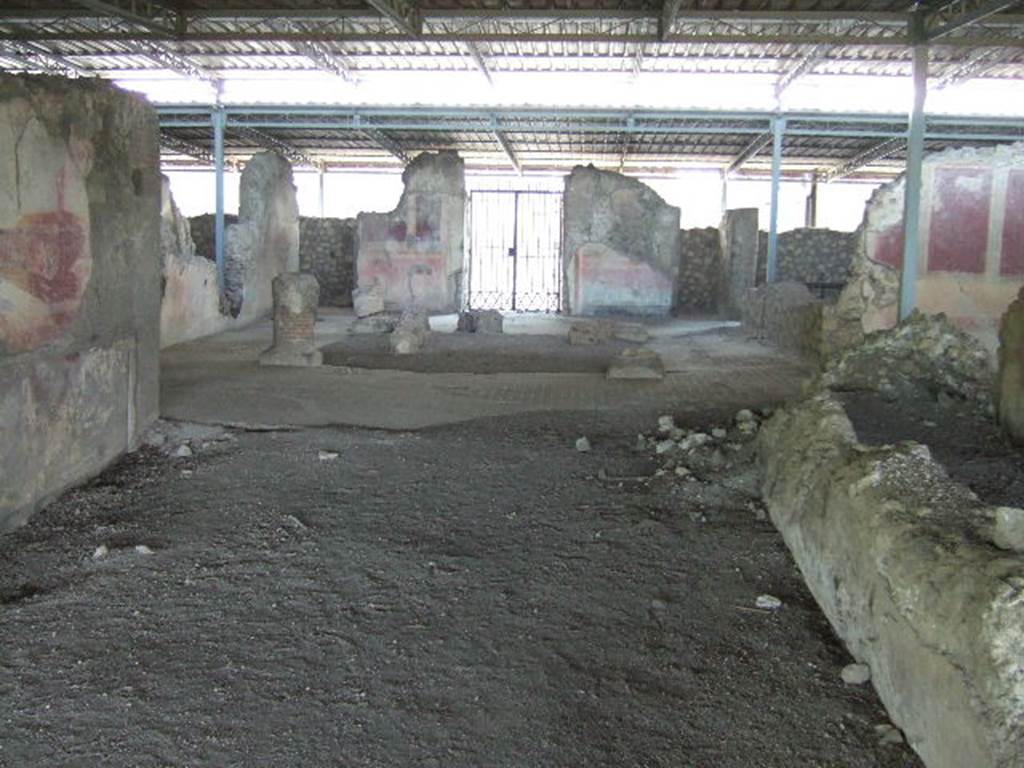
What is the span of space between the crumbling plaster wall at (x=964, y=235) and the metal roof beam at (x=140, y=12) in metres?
9.31

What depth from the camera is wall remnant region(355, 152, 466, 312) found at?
17.6 meters

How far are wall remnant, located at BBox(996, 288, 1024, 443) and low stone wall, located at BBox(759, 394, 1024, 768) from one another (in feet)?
5.74

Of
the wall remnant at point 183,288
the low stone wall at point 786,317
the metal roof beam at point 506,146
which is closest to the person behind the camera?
the low stone wall at point 786,317

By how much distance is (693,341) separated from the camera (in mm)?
13383

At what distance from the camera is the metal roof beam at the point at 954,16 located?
8.20m

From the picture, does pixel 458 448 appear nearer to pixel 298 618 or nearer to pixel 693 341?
pixel 298 618

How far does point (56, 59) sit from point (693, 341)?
43.1 feet

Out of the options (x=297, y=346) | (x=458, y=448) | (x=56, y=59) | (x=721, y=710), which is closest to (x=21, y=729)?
(x=721, y=710)

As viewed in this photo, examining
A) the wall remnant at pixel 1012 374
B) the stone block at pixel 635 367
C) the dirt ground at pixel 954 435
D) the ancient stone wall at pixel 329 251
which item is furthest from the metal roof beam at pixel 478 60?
the wall remnant at pixel 1012 374

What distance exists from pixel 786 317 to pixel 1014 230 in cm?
315

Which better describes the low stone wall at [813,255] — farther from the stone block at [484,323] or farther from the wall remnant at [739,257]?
the stone block at [484,323]

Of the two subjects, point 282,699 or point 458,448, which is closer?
point 282,699

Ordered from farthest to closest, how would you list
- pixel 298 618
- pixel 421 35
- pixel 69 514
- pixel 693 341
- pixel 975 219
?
pixel 693 341, pixel 975 219, pixel 421 35, pixel 69 514, pixel 298 618

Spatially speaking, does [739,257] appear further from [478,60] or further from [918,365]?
[918,365]
